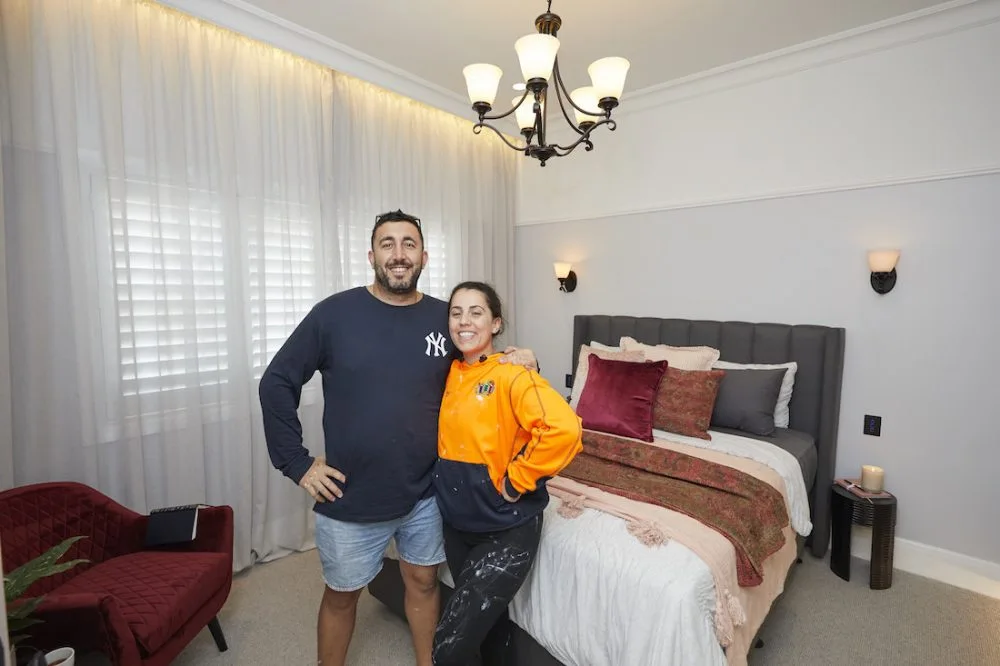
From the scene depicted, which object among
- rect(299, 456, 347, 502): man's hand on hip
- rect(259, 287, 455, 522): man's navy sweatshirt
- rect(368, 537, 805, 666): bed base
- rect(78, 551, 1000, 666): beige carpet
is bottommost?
rect(78, 551, 1000, 666): beige carpet

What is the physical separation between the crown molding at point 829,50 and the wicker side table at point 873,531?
2433 millimetres

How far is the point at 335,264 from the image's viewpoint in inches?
120

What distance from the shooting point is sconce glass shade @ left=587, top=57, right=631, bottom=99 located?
1.82 meters

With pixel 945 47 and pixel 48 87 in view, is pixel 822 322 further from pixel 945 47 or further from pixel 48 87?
pixel 48 87

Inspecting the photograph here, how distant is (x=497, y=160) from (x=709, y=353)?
237 centimetres

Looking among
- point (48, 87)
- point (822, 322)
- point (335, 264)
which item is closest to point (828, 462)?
point (822, 322)

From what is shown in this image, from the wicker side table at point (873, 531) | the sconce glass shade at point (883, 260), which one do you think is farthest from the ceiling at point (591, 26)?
the wicker side table at point (873, 531)

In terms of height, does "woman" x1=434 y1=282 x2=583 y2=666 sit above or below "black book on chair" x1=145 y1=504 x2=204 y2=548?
above

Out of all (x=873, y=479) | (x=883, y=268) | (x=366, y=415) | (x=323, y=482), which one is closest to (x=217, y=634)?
(x=323, y=482)

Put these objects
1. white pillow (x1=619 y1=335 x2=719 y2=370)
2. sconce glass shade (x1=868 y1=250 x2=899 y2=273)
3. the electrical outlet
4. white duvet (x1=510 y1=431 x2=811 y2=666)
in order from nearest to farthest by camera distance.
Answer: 1. white duvet (x1=510 y1=431 x2=811 y2=666)
2. sconce glass shade (x1=868 y1=250 x2=899 y2=273)
3. the electrical outlet
4. white pillow (x1=619 y1=335 x2=719 y2=370)

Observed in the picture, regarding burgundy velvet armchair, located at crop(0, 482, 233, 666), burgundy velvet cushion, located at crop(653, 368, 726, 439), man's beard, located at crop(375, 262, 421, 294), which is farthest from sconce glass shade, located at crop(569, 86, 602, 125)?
burgundy velvet armchair, located at crop(0, 482, 233, 666)

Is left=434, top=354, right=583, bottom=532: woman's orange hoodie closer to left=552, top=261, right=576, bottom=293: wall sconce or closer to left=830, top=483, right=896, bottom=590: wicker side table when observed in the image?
left=830, top=483, right=896, bottom=590: wicker side table

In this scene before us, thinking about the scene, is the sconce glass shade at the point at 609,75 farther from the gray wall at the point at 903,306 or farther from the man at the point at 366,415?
the gray wall at the point at 903,306

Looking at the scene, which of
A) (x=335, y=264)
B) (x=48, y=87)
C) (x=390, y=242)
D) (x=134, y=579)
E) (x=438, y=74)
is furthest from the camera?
(x=438, y=74)
